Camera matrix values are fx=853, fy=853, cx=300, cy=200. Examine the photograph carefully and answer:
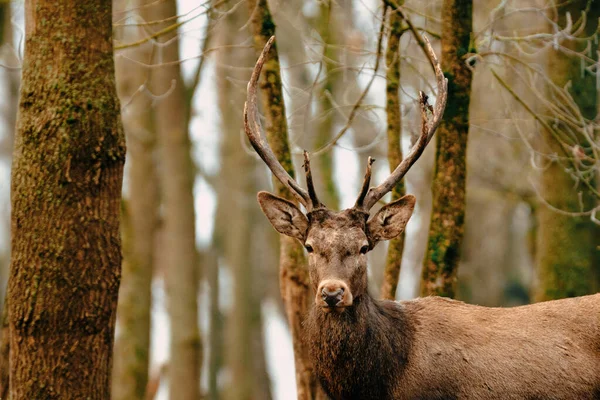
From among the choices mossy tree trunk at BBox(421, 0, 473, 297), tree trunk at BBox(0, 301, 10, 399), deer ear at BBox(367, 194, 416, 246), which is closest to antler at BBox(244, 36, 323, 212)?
deer ear at BBox(367, 194, 416, 246)

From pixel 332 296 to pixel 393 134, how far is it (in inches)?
138

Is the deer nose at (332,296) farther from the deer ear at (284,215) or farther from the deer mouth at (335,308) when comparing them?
the deer ear at (284,215)

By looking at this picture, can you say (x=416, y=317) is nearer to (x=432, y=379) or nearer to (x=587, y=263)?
(x=432, y=379)

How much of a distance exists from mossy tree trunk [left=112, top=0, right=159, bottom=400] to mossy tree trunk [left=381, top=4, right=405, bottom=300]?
18.7ft

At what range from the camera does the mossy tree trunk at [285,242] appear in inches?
329

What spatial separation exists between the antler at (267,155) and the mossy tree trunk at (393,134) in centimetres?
201

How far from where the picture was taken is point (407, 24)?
29.4ft

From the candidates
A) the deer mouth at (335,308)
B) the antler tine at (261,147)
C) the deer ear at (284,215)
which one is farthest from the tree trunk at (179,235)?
the deer mouth at (335,308)

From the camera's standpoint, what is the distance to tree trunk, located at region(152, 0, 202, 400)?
1417 centimetres

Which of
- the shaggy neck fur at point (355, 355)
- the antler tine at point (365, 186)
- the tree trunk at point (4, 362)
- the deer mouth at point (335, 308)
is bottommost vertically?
the tree trunk at point (4, 362)

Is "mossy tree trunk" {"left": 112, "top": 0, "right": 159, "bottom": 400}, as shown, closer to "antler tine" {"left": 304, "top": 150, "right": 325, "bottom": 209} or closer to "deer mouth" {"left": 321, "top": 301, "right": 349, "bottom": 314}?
"antler tine" {"left": 304, "top": 150, "right": 325, "bottom": 209}

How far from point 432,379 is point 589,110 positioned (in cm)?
582

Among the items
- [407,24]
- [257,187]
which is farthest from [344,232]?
[257,187]

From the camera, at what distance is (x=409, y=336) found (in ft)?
22.5
